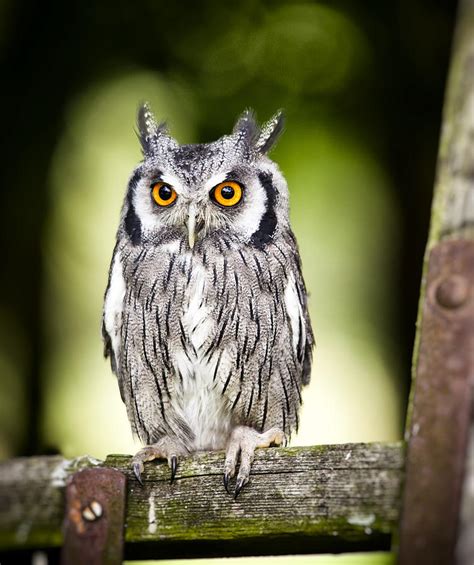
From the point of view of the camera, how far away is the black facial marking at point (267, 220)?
2986 mm

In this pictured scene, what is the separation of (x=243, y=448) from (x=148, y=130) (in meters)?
1.46

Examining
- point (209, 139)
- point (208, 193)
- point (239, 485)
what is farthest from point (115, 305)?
point (209, 139)

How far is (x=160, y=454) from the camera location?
2467 mm

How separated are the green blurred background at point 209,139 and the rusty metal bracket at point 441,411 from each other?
264 cm

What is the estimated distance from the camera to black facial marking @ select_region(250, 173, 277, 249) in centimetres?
299

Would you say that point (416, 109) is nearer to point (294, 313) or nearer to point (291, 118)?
point (291, 118)

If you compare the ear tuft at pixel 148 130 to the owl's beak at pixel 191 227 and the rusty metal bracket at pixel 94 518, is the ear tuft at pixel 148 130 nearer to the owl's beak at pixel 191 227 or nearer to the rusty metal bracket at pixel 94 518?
the owl's beak at pixel 191 227

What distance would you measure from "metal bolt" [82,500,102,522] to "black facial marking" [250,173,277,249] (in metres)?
1.36

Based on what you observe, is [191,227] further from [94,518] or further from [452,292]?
[452,292]

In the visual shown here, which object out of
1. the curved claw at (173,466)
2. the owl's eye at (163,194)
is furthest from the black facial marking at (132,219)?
the curved claw at (173,466)

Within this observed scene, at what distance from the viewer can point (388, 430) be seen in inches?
169

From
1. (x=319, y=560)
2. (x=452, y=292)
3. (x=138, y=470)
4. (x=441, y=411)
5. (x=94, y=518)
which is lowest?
(x=319, y=560)

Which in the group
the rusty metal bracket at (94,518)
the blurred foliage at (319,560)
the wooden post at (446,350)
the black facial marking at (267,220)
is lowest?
the blurred foliage at (319,560)

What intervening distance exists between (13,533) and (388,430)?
9.06 ft
